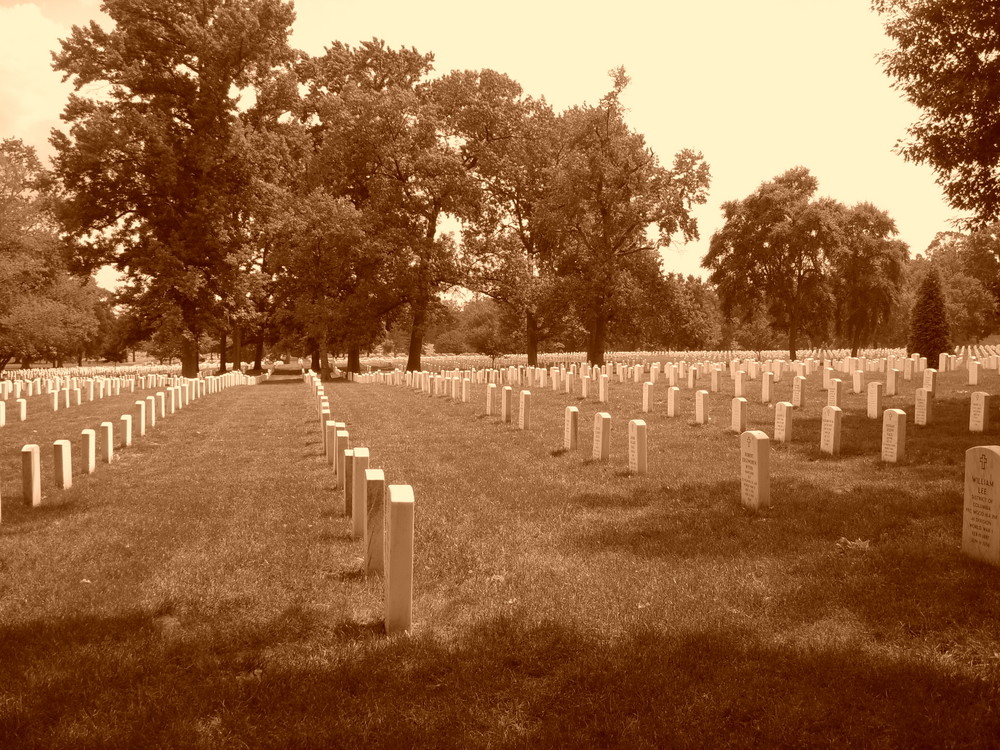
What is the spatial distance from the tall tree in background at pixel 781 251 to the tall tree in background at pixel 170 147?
28493 millimetres

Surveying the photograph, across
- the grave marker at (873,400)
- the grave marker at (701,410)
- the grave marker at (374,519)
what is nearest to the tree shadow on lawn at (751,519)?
the grave marker at (374,519)

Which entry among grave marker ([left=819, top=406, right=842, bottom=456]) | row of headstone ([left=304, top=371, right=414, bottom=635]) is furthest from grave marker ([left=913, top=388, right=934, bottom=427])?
row of headstone ([left=304, top=371, right=414, bottom=635])

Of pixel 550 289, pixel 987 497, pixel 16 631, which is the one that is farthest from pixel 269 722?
pixel 550 289

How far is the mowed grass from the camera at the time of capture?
3.98m

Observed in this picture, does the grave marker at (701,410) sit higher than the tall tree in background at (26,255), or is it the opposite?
the tall tree in background at (26,255)

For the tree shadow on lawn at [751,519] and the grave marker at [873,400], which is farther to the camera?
the grave marker at [873,400]

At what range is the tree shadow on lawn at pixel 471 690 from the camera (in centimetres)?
384

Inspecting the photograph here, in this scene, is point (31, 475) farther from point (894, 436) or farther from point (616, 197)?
point (616, 197)

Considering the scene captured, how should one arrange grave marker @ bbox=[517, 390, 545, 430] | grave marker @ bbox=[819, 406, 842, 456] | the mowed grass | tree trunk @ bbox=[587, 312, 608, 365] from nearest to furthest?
the mowed grass, grave marker @ bbox=[819, 406, 842, 456], grave marker @ bbox=[517, 390, 545, 430], tree trunk @ bbox=[587, 312, 608, 365]

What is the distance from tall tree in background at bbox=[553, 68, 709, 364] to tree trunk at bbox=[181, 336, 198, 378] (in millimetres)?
19030

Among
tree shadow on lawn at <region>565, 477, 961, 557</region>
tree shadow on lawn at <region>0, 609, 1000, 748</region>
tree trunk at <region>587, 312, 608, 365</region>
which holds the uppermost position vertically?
tree trunk at <region>587, 312, 608, 365</region>

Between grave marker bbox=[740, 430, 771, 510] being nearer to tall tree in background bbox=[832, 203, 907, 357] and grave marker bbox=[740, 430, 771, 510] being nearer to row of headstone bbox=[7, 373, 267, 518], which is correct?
row of headstone bbox=[7, 373, 267, 518]

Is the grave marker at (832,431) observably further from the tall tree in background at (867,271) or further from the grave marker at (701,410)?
the tall tree in background at (867,271)

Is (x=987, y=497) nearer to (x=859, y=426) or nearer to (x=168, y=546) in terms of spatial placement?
(x=168, y=546)
